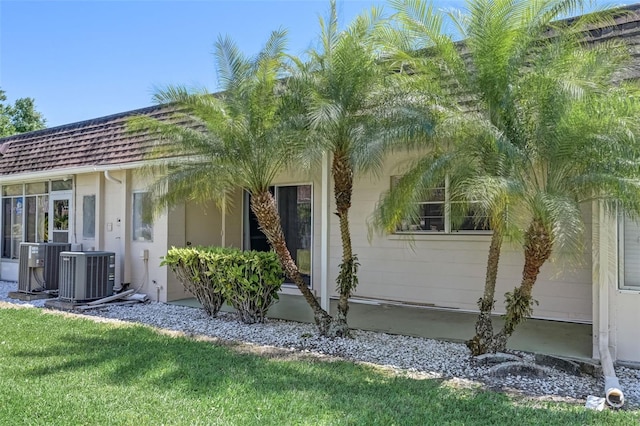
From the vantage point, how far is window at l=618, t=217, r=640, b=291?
19.1ft

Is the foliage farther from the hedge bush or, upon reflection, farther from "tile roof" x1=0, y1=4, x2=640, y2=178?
the hedge bush

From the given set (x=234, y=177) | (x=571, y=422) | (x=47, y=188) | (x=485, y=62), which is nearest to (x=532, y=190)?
(x=485, y=62)

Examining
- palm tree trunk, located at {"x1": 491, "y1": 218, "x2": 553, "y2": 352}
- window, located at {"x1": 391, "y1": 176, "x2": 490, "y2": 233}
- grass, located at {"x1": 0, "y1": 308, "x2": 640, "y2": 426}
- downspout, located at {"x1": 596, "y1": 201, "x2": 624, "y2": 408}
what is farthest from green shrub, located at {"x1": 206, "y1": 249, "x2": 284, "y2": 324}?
downspout, located at {"x1": 596, "y1": 201, "x2": 624, "y2": 408}

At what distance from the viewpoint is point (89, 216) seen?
12.2 m

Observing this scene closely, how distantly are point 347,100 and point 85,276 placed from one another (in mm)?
6766

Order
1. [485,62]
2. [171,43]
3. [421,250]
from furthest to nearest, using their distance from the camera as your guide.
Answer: [171,43], [421,250], [485,62]

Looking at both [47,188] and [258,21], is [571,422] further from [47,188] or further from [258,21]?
[47,188]

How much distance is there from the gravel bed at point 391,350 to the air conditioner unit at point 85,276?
624 millimetres

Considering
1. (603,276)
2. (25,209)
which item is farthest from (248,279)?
(25,209)

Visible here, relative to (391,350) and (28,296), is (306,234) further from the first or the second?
(28,296)

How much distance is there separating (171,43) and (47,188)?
228 inches

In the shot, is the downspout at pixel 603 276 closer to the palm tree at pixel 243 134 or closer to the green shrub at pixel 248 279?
the palm tree at pixel 243 134

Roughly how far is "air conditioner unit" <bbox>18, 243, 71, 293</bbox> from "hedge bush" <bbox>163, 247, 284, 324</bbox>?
487cm

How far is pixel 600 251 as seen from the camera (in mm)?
5844
